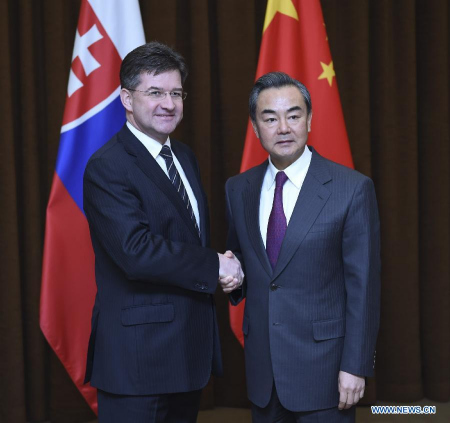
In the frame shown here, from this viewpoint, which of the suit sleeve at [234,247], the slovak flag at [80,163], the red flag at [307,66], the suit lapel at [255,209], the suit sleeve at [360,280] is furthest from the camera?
the red flag at [307,66]

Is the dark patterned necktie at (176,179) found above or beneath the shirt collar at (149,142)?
beneath

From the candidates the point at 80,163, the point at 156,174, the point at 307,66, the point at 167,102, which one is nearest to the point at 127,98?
the point at 167,102

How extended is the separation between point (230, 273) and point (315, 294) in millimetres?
293

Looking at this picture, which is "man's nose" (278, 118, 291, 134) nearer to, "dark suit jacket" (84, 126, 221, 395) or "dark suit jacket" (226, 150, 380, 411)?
"dark suit jacket" (226, 150, 380, 411)

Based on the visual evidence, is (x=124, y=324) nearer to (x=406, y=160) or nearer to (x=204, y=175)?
(x=204, y=175)

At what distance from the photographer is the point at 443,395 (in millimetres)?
3338

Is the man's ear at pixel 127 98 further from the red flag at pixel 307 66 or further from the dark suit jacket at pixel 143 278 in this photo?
the red flag at pixel 307 66

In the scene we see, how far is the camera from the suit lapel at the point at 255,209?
68.9 inches

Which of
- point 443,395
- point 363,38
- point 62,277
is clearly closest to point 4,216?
point 62,277

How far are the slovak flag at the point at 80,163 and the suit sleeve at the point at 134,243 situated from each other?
921mm

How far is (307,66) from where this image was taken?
284 cm

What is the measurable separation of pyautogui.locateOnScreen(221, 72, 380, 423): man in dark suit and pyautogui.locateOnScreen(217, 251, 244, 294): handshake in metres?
0.08

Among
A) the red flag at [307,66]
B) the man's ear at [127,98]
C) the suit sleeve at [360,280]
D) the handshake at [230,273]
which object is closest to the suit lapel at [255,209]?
A: the handshake at [230,273]

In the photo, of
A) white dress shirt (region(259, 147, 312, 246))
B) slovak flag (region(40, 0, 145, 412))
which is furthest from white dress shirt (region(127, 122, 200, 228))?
slovak flag (region(40, 0, 145, 412))
